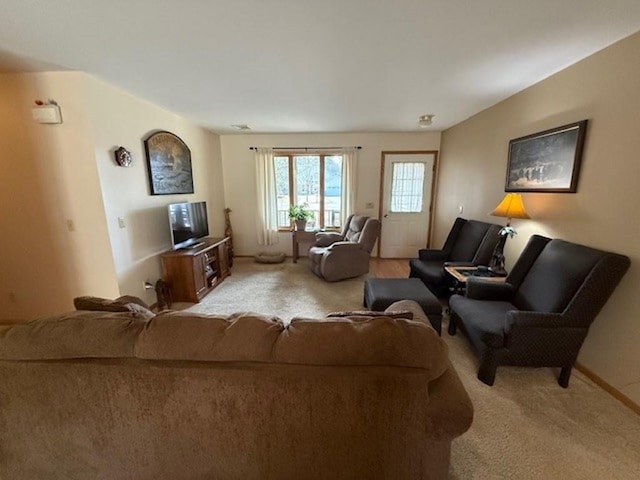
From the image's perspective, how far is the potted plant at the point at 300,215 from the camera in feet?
15.8

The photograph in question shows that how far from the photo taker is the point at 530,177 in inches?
98.8

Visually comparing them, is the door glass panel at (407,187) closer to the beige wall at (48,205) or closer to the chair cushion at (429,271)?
the chair cushion at (429,271)

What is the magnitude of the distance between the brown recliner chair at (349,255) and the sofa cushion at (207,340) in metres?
2.93

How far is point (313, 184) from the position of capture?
507cm

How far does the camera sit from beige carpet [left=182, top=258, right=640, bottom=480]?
131 cm

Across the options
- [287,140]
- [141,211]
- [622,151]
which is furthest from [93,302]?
[287,140]

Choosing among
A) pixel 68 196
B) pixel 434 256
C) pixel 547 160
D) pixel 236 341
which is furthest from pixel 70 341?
pixel 434 256

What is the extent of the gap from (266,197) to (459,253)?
348cm

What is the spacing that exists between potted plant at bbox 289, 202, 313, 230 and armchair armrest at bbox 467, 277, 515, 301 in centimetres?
312

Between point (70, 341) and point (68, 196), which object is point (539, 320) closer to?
point (70, 341)

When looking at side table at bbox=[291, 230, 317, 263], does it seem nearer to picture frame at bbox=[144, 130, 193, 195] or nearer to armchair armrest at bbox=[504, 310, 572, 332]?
picture frame at bbox=[144, 130, 193, 195]

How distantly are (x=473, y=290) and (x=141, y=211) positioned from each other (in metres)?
3.59

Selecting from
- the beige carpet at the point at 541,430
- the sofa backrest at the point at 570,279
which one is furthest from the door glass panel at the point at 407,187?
the beige carpet at the point at 541,430

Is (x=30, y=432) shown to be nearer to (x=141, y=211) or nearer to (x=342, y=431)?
(x=342, y=431)
